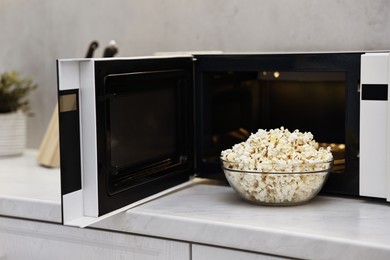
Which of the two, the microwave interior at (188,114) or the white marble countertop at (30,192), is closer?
the microwave interior at (188,114)

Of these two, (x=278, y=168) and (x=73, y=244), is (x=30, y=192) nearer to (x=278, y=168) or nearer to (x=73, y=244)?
(x=73, y=244)

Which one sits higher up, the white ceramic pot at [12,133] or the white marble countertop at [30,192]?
the white ceramic pot at [12,133]

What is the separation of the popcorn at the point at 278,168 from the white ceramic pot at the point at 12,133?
830mm

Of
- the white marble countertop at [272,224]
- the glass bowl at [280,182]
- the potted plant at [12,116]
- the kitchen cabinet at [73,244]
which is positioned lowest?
the kitchen cabinet at [73,244]

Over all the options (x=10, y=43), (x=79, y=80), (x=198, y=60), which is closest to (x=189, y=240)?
(x=79, y=80)

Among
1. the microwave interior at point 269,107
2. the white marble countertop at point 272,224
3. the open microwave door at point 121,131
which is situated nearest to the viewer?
the white marble countertop at point 272,224

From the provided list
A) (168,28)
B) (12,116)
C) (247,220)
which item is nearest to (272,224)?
(247,220)

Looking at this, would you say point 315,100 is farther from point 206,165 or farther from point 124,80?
point 124,80

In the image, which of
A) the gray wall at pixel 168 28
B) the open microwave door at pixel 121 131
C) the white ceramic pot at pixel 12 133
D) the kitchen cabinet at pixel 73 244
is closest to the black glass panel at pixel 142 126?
the open microwave door at pixel 121 131

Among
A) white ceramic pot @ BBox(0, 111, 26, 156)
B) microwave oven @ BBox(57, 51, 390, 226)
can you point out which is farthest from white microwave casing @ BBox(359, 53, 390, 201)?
white ceramic pot @ BBox(0, 111, 26, 156)

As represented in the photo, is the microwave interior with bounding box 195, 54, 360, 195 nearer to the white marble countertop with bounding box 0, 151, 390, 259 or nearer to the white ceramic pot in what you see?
the white marble countertop with bounding box 0, 151, 390, 259

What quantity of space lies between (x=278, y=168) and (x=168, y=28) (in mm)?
689

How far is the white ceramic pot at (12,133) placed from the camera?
185 cm

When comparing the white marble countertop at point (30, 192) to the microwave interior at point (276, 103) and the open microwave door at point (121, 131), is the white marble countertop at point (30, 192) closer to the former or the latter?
the open microwave door at point (121, 131)
